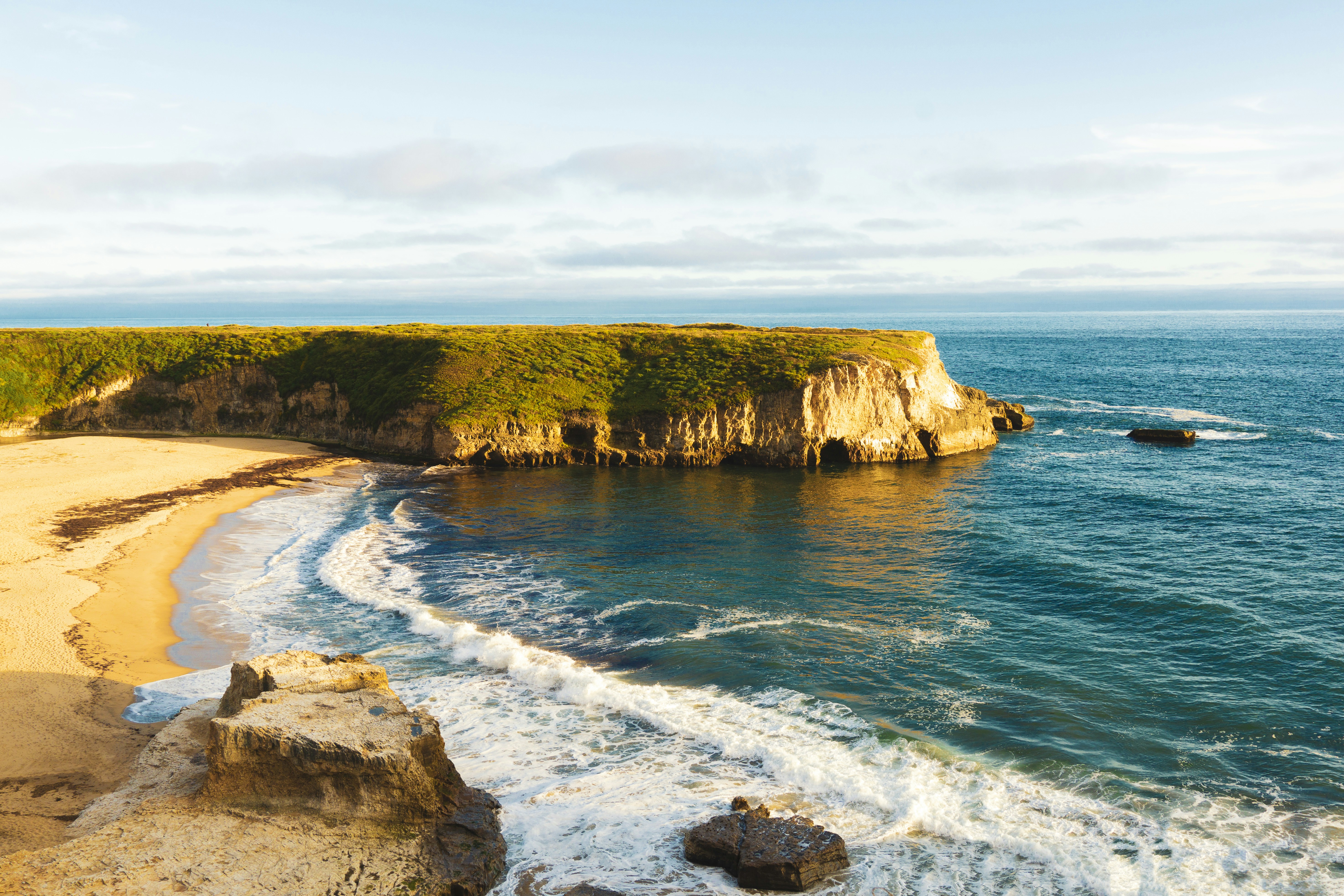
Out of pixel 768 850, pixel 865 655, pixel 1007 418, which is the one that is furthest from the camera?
pixel 1007 418

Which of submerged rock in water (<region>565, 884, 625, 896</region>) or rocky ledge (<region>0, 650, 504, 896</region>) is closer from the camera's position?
rocky ledge (<region>0, 650, 504, 896</region>)

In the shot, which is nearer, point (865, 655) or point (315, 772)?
point (315, 772)

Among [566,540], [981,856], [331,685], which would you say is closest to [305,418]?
[566,540]

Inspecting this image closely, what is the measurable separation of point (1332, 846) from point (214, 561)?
3590 cm

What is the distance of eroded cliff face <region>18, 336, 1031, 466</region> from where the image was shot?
55.1 metres

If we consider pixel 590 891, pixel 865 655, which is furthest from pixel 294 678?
pixel 865 655

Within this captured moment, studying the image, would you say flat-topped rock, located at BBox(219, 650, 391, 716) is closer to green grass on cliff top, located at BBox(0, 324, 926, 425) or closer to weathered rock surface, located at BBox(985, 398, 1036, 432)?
green grass on cliff top, located at BBox(0, 324, 926, 425)

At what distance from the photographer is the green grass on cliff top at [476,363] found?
187 feet

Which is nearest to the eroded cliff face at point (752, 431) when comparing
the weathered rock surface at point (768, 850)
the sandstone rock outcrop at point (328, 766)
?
the sandstone rock outcrop at point (328, 766)

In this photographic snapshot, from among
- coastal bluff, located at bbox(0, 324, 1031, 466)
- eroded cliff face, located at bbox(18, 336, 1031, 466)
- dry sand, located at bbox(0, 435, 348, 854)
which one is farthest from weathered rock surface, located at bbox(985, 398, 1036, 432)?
dry sand, located at bbox(0, 435, 348, 854)

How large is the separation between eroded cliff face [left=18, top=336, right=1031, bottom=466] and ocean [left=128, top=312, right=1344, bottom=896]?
6.27m

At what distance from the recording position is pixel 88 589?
27578mm

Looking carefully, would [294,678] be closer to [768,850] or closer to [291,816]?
[291,816]

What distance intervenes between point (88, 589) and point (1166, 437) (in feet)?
216
